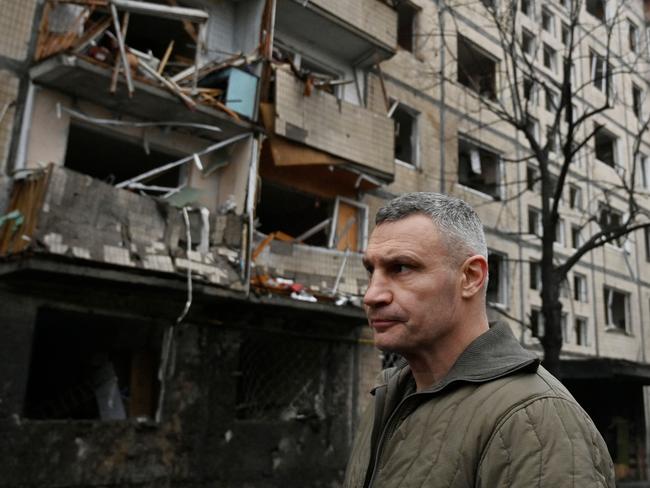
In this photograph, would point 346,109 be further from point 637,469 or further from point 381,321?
point 637,469

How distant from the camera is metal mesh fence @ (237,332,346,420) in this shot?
38.5 ft

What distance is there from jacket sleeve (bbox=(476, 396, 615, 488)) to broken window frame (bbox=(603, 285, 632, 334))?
70.3 feet

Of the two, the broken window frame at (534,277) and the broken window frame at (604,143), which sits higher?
the broken window frame at (604,143)

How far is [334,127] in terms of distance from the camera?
12188 mm

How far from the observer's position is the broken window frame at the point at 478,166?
17609 millimetres

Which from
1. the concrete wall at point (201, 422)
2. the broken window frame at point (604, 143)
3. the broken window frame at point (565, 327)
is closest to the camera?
the concrete wall at point (201, 422)

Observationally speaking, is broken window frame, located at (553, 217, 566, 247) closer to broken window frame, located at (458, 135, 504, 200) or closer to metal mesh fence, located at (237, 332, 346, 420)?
broken window frame, located at (458, 135, 504, 200)

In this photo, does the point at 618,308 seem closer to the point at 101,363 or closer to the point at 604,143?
the point at 604,143

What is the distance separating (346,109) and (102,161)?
15.9 ft

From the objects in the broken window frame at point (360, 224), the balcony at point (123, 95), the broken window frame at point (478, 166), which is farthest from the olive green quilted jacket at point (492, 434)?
the broken window frame at point (478, 166)

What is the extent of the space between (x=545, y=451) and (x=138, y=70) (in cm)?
951

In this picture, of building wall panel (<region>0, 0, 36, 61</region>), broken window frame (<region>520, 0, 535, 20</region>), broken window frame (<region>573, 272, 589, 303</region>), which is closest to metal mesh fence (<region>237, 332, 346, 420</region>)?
building wall panel (<region>0, 0, 36, 61</region>)

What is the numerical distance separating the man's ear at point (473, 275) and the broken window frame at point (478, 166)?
1594 cm

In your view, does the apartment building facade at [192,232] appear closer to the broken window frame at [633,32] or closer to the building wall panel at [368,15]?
the building wall panel at [368,15]
